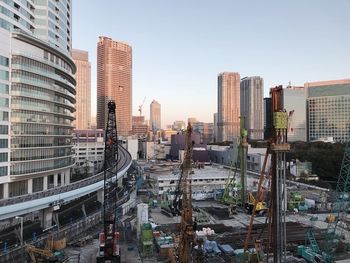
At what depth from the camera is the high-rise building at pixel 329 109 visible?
12225cm

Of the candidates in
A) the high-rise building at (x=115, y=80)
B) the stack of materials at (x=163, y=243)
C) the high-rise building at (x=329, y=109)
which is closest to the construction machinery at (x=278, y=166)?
the stack of materials at (x=163, y=243)

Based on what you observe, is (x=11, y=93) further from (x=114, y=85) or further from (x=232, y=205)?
(x=114, y=85)

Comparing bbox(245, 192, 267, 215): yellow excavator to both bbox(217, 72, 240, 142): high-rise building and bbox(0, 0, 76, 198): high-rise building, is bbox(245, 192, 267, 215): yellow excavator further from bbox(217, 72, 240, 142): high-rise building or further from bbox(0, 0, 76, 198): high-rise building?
bbox(217, 72, 240, 142): high-rise building

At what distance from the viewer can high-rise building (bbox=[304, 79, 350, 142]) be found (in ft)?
401

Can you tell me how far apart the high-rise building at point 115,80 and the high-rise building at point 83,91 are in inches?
465

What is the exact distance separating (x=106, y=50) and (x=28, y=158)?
147m

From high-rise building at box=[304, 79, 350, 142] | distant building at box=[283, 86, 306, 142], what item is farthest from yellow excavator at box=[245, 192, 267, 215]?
high-rise building at box=[304, 79, 350, 142]

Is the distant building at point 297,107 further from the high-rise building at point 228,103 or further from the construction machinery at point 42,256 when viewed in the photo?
the construction machinery at point 42,256

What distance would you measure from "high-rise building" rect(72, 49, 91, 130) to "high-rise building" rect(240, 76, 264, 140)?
87883 mm

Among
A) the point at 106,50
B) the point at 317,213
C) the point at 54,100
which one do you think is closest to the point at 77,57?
the point at 106,50

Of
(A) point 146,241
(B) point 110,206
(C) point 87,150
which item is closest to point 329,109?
(C) point 87,150

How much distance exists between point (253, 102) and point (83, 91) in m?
95.3

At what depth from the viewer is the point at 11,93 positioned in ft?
125

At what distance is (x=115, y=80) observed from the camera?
603 ft
